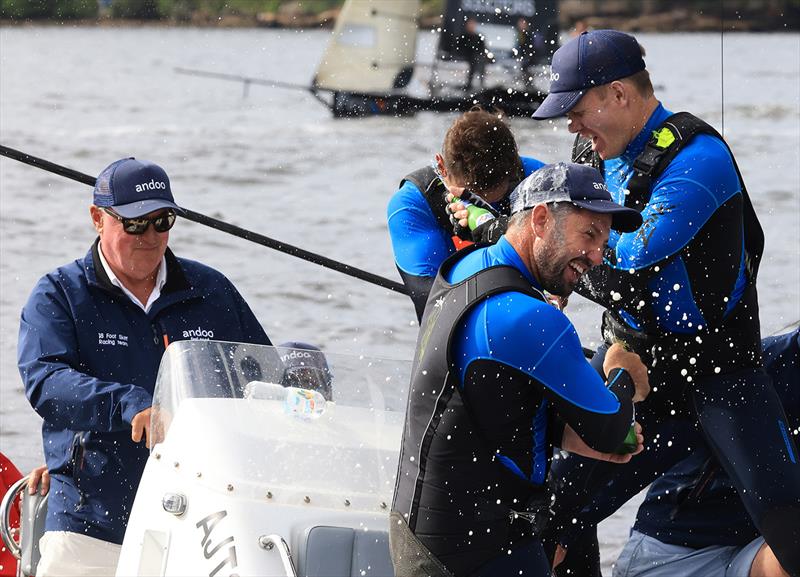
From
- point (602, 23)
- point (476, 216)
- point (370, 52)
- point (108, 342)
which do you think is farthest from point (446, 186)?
point (602, 23)

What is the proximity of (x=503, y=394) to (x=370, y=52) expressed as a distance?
31.2 meters

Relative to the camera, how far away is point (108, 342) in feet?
13.3

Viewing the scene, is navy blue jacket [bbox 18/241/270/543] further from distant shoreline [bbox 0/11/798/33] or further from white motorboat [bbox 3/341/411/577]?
distant shoreline [bbox 0/11/798/33]

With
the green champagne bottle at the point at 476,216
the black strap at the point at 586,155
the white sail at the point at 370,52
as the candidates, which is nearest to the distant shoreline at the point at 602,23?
the white sail at the point at 370,52

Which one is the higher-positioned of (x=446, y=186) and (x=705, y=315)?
(x=446, y=186)

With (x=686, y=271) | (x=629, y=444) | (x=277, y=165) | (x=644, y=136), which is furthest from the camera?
(x=277, y=165)

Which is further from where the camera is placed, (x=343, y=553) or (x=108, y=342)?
(x=108, y=342)

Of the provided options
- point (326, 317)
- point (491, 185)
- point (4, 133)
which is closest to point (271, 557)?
point (491, 185)

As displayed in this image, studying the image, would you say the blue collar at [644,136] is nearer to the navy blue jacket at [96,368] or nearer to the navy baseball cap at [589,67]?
the navy baseball cap at [589,67]

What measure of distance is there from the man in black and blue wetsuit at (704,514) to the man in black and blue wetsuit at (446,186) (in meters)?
0.92

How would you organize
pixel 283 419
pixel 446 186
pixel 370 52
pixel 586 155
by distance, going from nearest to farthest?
pixel 283 419
pixel 586 155
pixel 446 186
pixel 370 52

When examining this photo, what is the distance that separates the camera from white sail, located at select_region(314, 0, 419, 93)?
3297cm

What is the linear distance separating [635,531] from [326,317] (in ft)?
27.2

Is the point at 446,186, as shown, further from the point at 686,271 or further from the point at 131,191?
the point at 131,191
